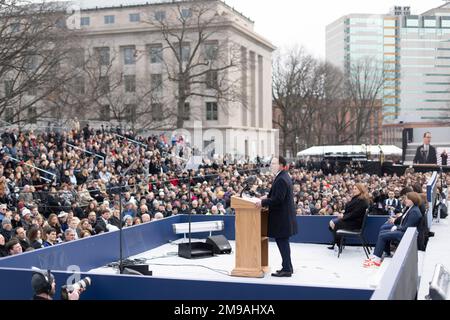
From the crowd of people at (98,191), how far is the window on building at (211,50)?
23.8 m

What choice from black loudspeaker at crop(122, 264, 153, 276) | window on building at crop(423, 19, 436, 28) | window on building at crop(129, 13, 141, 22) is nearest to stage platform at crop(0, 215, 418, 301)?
black loudspeaker at crop(122, 264, 153, 276)

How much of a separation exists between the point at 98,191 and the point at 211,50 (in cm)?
4176

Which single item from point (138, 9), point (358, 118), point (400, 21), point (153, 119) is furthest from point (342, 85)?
point (400, 21)

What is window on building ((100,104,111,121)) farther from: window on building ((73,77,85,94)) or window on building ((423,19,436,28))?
window on building ((423,19,436,28))

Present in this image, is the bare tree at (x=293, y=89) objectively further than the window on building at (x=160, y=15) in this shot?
Yes

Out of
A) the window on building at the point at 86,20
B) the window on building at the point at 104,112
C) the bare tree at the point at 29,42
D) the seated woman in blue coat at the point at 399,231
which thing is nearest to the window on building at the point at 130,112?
the window on building at the point at 104,112

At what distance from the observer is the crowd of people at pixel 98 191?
486 inches

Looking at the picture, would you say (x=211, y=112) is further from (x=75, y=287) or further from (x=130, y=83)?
(x=75, y=287)

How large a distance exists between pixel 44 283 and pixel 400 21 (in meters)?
147

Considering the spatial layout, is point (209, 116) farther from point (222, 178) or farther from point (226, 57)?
point (222, 178)

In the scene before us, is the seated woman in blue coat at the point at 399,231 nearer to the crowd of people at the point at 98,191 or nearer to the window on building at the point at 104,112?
the crowd of people at the point at 98,191

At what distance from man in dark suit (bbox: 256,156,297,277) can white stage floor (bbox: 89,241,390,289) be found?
38 cm
